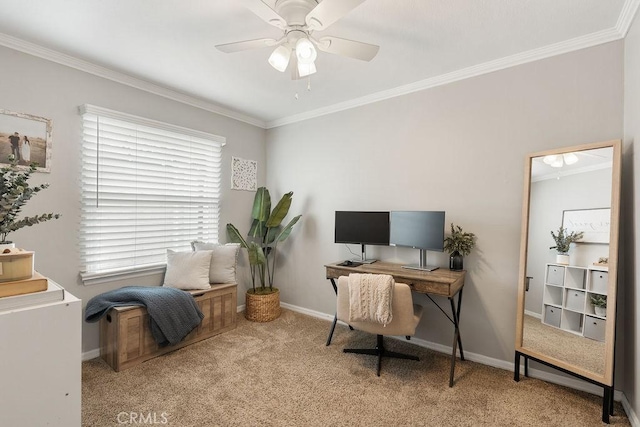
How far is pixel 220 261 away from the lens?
3348mm

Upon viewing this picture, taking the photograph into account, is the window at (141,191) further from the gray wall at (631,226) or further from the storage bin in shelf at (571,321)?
the gray wall at (631,226)

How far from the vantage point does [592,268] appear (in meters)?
2.06

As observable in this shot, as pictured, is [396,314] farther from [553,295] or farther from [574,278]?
[574,278]

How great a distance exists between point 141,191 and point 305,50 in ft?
7.31

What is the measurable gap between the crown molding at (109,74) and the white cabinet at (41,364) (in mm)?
2284

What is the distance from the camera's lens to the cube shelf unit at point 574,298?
203cm

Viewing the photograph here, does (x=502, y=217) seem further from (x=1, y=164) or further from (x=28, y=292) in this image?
(x=1, y=164)

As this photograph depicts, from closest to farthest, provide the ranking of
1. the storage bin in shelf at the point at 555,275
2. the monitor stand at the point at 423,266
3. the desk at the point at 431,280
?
1. the storage bin in shelf at the point at 555,275
2. the desk at the point at 431,280
3. the monitor stand at the point at 423,266

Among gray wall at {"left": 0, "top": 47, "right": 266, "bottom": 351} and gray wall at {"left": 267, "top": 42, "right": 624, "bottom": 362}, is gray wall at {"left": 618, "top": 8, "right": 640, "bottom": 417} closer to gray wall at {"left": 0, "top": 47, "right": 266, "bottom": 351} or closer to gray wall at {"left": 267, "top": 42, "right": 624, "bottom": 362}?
gray wall at {"left": 267, "top": 42, "right": 624, "bottom": 362}

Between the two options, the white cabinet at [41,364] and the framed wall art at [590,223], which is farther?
the framed wall art at [590,223]

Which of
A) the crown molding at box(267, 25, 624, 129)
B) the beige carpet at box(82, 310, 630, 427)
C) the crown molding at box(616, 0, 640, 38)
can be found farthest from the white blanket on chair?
the crown molding at box(616, 0, 640, 38)

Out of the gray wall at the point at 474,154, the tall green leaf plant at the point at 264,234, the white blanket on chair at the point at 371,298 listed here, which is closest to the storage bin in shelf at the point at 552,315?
the gray wall at the point at 474,154

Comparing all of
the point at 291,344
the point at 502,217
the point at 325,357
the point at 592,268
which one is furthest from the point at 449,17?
the point at 291,344

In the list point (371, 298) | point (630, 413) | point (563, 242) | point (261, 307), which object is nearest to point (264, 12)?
point (371, 298)
